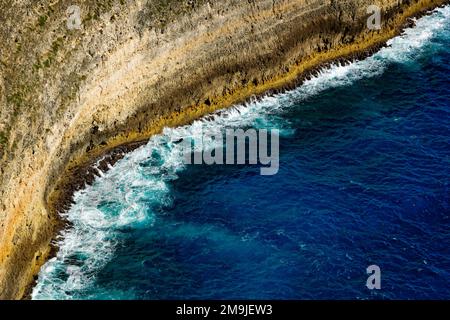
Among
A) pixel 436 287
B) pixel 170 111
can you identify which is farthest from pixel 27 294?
pixel 436 287

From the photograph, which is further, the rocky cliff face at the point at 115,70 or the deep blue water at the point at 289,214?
the rocky cliff face at the point at 115,70

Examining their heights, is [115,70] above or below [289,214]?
above

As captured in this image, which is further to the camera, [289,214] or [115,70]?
[115,70]

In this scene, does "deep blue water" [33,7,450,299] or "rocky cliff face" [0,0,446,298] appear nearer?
"deep blue water" [33,7,450,299]
